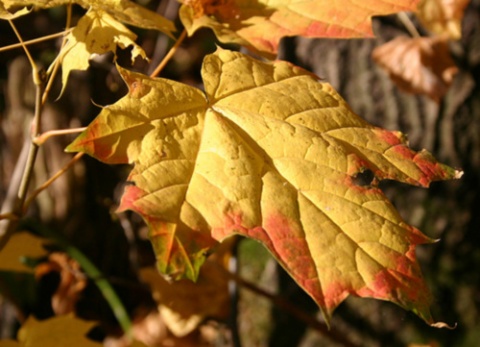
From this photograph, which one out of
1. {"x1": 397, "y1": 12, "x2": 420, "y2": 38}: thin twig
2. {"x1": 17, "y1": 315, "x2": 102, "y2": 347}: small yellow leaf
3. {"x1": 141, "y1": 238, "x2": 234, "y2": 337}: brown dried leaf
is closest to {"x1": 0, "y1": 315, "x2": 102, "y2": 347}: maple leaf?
{"x1": 17, "y1": 315, "x2": 102, "y2": 347}: small yellow leaf

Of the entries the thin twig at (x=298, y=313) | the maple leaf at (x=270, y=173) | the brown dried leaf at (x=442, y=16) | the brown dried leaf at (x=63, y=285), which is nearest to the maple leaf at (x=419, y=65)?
the brown dried leaf at (x=442, y=16)

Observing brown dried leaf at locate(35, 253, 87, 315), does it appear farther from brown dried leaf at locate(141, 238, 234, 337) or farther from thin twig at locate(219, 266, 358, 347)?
thin twig at locate(219, 266, 358, 347)

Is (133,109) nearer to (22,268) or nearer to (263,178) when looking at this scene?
(263,178)

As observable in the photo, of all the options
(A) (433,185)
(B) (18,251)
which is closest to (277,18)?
(B) (18,251)

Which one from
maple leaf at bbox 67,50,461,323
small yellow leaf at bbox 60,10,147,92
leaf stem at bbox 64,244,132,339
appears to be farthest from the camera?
leaf stem at bbox 64,244,132,339

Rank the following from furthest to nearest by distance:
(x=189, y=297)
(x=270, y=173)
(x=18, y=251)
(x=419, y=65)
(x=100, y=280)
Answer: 1. (x=100, y=280)
2. (x=189, y=297)
3. (x=419, y=65)
4. (x=18, y=251)
5. (x=270, y=173)

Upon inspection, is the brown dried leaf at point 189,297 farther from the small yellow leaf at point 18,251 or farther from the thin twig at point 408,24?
the thin twig at point 408,24

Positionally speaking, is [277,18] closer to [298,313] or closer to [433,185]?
[298,313]
